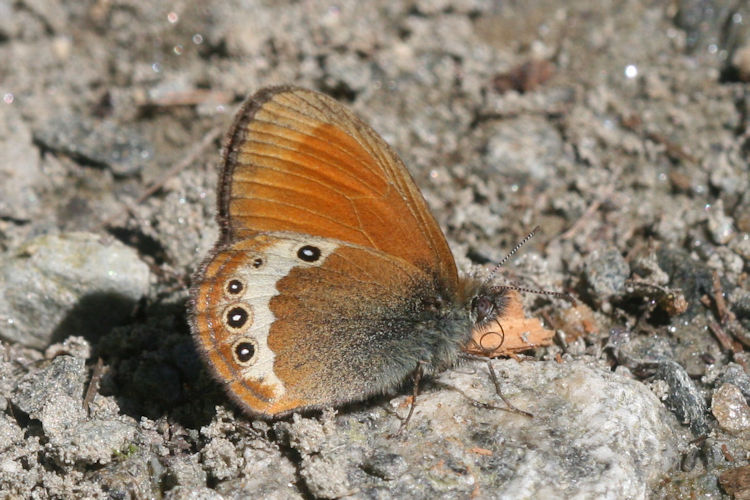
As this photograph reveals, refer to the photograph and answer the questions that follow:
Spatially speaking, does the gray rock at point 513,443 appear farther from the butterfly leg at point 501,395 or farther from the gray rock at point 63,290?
the gray rock at point 63,290

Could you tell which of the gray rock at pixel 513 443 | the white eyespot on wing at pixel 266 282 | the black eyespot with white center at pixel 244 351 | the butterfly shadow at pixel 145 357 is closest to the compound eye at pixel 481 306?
the gray rock at pixel 513 443

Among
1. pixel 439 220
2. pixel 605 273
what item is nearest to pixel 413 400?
pixel 605 273

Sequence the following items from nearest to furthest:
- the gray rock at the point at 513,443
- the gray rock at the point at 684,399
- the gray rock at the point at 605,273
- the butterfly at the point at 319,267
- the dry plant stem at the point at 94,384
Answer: the gray rock at the point at 513,443
the butterfly at the point at 319,267
the gray rock at the point at 684,399
the dry plant stem at the point at 94,384
the gray rock at the point at 605,273

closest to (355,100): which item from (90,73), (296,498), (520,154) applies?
(520,154)

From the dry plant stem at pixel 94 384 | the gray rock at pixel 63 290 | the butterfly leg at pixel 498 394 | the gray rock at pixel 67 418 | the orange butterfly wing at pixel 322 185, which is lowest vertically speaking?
the dry plant stem at pixel 94 384

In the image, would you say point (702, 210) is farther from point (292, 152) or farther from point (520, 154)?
point (292, 152)

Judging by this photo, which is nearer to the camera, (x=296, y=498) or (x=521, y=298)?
(x=296, y=498)

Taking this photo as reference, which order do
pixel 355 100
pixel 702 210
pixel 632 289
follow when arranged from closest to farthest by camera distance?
1. pixel 632 289
2. pixel 702 210
3. pixel 355 100
